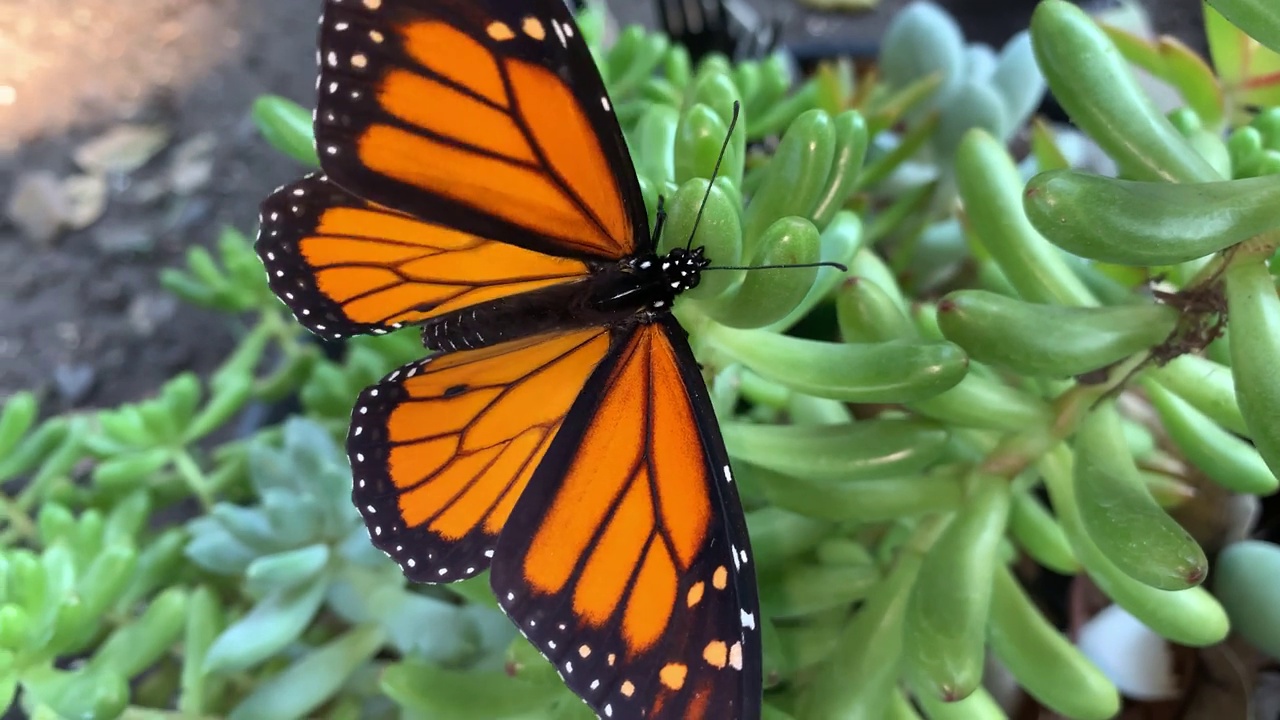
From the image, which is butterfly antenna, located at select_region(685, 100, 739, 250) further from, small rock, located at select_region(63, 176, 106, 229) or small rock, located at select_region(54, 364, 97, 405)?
small rock, located at select_region(63, 176, 106, 229)

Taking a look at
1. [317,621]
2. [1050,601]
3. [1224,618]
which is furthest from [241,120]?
[1224,618]

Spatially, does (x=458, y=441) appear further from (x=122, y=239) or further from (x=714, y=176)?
(x=122, y=239)

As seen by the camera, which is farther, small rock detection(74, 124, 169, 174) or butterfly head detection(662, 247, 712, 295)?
small rock detection(74, 124, 169, 174)

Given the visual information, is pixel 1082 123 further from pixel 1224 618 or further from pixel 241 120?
pixel 241 120

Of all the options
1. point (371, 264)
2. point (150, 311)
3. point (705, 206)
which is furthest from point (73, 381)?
point (705, 206)

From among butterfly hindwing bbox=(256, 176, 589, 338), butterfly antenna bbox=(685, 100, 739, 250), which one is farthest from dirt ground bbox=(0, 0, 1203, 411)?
butterfly antenna bbox=(685, 100, 739, 250)

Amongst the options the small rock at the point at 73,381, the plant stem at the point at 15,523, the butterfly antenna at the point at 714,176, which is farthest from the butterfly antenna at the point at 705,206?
the small rock at the point at 73,381
